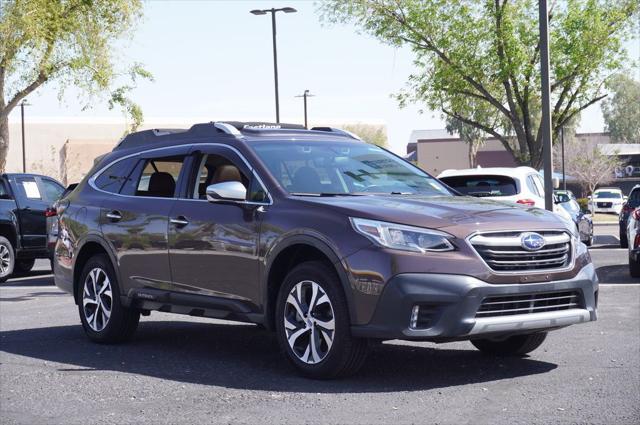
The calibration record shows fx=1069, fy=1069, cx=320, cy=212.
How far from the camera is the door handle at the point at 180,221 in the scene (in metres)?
8.34

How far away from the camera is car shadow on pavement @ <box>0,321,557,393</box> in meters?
7.24

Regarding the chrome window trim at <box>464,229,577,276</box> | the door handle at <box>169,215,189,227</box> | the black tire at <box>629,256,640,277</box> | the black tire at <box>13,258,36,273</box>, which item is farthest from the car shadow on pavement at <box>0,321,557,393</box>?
the black tire at <box>13,258,36,273</box>

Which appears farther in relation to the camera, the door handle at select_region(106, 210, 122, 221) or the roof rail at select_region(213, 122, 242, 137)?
the door handle at select_region(106, 210, 122, 221)

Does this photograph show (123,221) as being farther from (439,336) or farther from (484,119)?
(484,119)

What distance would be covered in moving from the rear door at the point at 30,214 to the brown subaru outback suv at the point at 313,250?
910 cm

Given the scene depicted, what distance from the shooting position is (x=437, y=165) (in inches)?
3730

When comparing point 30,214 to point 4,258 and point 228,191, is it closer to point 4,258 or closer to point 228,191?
point 4,258

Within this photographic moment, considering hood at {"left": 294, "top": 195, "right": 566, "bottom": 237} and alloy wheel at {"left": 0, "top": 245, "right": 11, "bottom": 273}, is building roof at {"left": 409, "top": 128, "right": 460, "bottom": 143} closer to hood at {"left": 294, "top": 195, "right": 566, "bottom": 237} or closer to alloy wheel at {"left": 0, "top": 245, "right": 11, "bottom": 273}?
alloy wheel at {"left": 0, "top": 245, "right": 11, "bottom": 273}

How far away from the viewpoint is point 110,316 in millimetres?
9180

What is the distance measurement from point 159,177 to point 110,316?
1.28 metres

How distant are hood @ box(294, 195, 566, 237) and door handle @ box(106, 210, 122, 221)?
2.29 meters

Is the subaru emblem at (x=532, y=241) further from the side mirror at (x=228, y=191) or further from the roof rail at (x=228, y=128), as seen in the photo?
the roof rail at (x=228, y=128)

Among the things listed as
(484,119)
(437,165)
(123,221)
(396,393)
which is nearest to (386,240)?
(396,393)

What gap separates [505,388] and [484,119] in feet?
108
